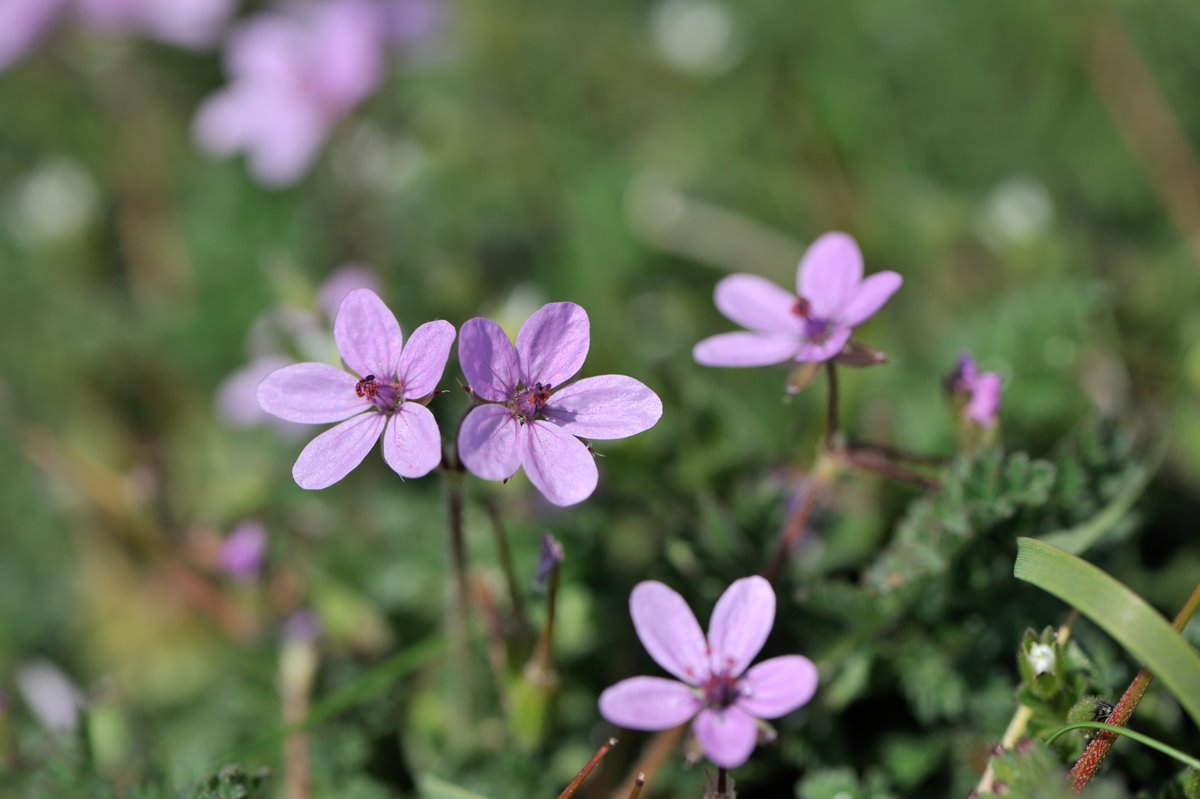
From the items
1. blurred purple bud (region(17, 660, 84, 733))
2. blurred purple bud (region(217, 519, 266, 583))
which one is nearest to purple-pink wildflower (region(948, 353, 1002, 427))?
blurred purple bud (region(217, 519, 266, 583))

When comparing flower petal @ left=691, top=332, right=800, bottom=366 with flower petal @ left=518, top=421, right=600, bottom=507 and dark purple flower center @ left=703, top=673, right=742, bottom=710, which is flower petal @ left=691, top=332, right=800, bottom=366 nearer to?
flower petal @ left=518, top=421, right=600, bottom=507

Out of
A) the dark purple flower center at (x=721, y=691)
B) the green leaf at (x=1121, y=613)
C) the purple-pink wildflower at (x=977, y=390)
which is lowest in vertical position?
the green leaf at (x=1121, y=613)

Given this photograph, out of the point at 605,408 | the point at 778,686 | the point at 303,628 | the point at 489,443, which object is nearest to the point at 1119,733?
the point at 778,686

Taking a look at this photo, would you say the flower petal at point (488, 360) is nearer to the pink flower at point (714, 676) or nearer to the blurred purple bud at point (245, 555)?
the pink flower at point (714, 676)

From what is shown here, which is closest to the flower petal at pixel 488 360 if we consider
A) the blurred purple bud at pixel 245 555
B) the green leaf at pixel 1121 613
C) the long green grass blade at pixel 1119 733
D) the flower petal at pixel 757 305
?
the flower petal at pixel 757 305

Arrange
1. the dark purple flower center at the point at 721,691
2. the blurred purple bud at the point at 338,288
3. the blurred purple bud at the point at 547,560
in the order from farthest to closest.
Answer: the blurred purple bud at the point at 338,288, the blurred purple bud at the point at 547,560, the dark purple flower center at the point at 721,691

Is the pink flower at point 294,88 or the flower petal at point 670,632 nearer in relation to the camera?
the flower petal at point 670,632

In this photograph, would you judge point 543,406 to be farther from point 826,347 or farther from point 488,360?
point 826,347
